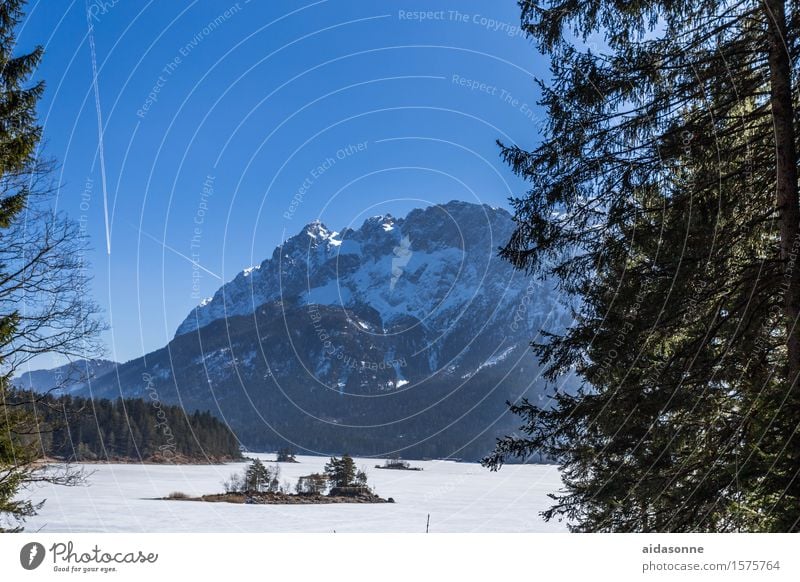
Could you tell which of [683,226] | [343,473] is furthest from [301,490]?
[683,226]

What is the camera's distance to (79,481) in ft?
40.3

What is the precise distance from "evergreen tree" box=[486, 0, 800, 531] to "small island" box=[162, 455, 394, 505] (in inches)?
1441

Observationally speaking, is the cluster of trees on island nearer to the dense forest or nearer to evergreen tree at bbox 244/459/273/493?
evergreen tree at bbox 244/459/273/493

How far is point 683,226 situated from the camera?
21.5 feet

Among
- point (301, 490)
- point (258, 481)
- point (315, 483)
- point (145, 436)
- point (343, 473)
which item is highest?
point (145, 436)

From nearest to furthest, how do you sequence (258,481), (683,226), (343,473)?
(683,226)
(343,473)
(258,481)

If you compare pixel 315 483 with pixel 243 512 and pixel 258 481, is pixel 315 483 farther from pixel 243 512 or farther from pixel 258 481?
pixel 243 512

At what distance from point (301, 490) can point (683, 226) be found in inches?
1863

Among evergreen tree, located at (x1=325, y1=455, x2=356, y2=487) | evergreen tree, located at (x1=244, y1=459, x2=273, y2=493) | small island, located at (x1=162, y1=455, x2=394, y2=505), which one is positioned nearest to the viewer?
small island, located at (x1=162, y1=455, x2=394, y2=505)

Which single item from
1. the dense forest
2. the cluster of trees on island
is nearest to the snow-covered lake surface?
the dense forest

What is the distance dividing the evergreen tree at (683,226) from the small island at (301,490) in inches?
1441

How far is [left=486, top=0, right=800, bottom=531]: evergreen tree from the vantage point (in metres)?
5.99
